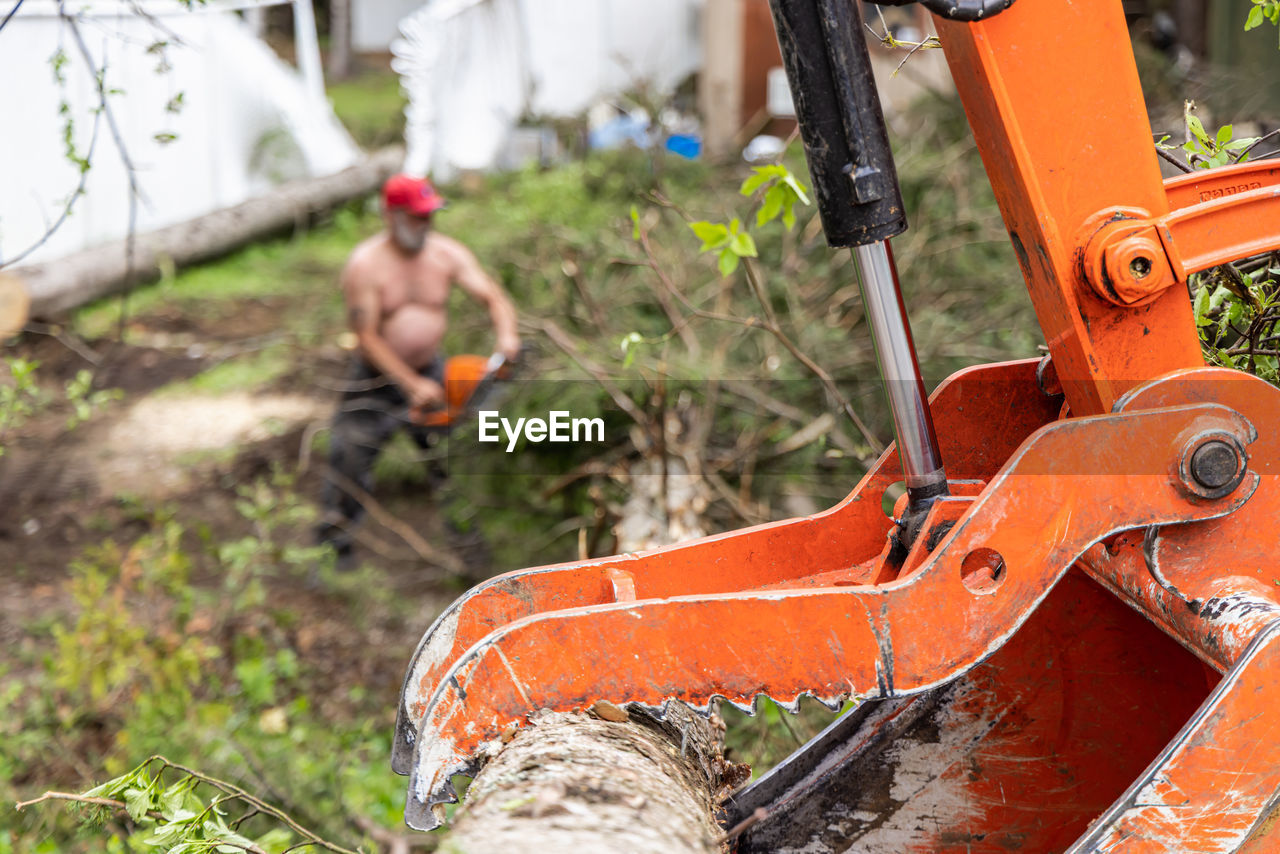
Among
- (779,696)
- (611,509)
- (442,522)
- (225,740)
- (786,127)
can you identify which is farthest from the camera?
(786,127)

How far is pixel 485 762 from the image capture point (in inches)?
62.1

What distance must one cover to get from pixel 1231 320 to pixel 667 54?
13.4 m

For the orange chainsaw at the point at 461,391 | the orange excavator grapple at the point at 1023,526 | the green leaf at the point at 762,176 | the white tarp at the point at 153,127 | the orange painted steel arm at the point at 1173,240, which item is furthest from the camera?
the white tarp at the point at 153,127

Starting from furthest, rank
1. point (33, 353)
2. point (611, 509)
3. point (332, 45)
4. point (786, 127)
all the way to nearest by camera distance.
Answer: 1. point (332, 45)
2. point (786, 127)
3. point (33, 353)
4. point (611, 509)

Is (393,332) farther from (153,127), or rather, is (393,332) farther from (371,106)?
(371,106)

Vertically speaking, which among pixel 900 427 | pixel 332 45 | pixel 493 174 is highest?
pixel 332 45

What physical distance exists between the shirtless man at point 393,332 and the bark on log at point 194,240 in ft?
6.89

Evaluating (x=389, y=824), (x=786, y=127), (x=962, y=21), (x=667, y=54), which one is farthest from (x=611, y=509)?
(x=667, y=54)

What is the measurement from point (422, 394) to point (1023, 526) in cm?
449

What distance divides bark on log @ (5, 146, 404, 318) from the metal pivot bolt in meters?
6.75

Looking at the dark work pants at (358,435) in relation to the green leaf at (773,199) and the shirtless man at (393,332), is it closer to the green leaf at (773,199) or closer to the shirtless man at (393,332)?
the shirtless man at (393,332)

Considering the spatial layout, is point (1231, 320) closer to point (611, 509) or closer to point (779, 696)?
point (779, 696)

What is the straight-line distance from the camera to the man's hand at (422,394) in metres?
5.67

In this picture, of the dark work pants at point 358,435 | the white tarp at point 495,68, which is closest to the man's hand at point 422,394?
the dark work pants at point 358,435
